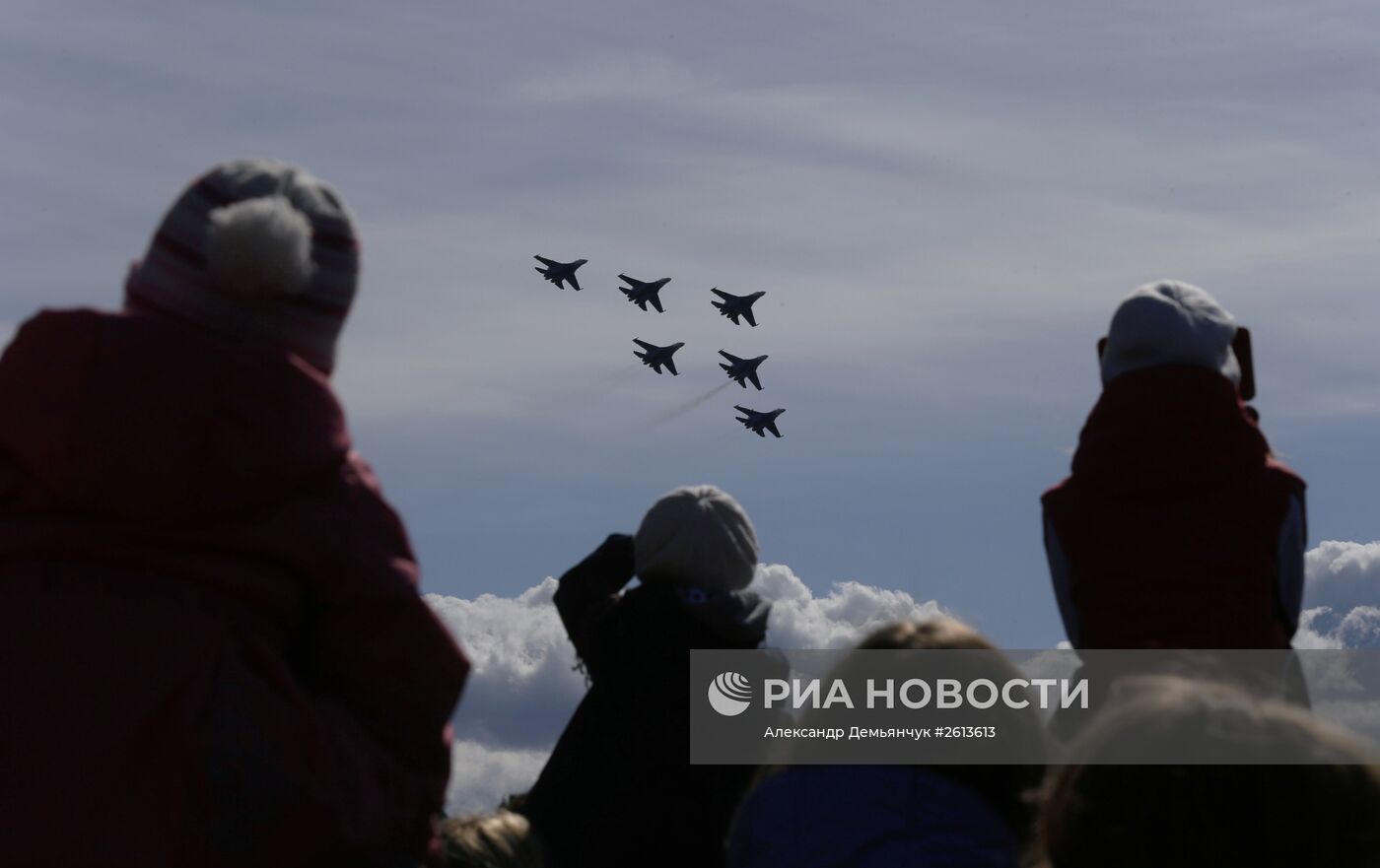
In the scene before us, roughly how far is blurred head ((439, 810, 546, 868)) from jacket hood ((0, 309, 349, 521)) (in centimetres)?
238

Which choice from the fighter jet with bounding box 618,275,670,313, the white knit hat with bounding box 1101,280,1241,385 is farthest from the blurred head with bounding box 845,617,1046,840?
the fighter jet with bounding box 618,275,670,313

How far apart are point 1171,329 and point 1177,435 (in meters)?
0.41

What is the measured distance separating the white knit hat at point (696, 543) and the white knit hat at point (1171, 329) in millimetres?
1820

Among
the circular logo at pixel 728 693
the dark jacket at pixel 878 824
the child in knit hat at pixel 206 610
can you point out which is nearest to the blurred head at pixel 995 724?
the dark jacket at pixel 878 824

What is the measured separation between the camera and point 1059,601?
6961 millimetres

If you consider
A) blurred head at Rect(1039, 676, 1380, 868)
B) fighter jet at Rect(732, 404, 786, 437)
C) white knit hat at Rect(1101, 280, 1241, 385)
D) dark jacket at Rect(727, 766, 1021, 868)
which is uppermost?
fighter jet at Rect(732, 404, 786, 437)

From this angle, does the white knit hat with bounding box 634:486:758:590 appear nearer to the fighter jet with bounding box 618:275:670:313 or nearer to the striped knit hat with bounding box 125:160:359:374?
the striped knit hat with bounding box 125:160:359:374

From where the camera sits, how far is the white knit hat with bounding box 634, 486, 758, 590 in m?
7.71

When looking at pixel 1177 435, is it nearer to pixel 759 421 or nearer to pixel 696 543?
pixel 696 543

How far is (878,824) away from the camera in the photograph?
5094 millimetres

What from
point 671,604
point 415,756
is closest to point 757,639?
point 671,604

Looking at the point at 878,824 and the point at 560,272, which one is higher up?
the point at 560,272

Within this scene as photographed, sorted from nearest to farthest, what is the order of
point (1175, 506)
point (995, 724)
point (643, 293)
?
point (995, 724), point (1175, 506), point (643, 293)

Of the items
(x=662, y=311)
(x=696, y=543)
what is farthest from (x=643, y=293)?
(x=696, y=543)
